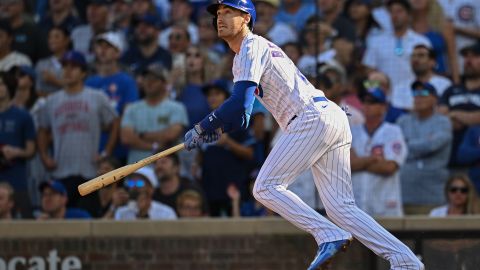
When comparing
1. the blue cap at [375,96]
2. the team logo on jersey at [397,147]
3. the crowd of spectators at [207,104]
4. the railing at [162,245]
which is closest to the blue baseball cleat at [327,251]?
the railing at [162,245]

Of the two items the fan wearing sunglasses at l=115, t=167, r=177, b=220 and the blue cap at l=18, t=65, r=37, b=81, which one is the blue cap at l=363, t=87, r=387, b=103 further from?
the blue cap at l=18, t=65, r=37, b=81

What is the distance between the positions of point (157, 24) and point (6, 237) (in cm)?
360

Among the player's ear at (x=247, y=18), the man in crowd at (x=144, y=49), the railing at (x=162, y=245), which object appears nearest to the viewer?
the player's ear at (x=247, y=18)

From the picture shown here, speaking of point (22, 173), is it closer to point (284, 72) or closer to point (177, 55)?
point (177, 55)

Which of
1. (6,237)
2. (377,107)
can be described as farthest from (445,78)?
(6,237)

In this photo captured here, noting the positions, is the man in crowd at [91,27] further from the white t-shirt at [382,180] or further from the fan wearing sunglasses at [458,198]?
the fan wearing sunglasses at [458,198]

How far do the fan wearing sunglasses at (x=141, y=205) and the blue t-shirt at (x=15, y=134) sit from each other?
120 cm

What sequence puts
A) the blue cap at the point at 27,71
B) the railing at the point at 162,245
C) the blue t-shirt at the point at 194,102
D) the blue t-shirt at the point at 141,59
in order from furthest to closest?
the blue t-shirt at the point at 141,59 < the blue cap at the point at 27,71 < the blue t-shirt at the point at 194,102 < the railing at the point at 162,245

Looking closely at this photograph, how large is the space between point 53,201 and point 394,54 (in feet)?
12.1

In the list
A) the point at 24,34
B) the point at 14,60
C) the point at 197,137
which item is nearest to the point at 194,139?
the point at 197,137

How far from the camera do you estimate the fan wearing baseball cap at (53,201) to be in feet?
33.2

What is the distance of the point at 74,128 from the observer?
10.7m

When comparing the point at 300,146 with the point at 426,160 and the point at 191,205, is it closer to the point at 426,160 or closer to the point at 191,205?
the point at 191,205

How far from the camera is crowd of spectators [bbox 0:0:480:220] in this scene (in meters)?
10.1
